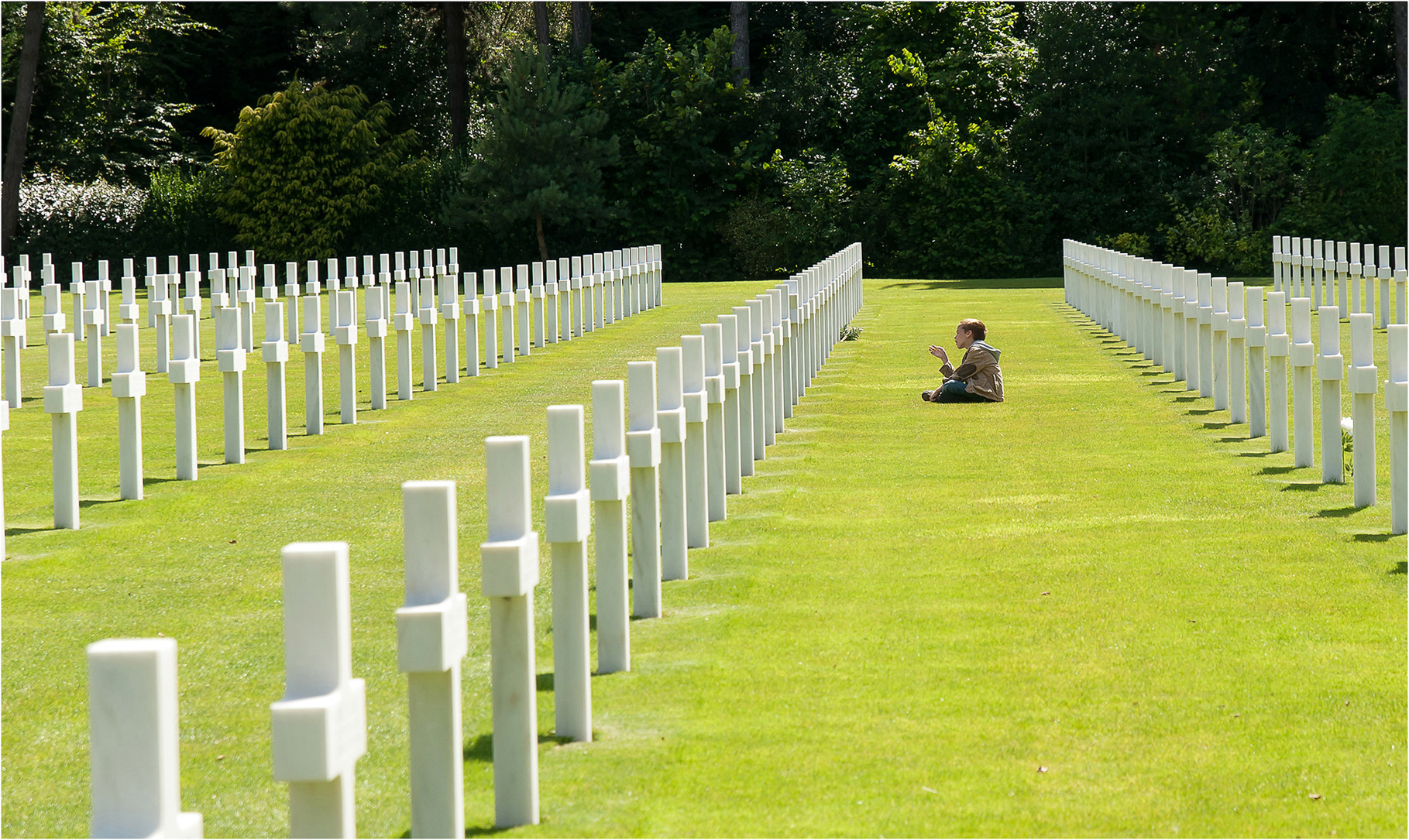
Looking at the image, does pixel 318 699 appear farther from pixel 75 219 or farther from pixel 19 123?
pixel 75 219

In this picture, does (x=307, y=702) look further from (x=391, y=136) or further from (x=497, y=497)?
(x=391, y=136)

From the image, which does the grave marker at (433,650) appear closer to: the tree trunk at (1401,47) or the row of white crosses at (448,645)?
the row of white crosses at (448,645)

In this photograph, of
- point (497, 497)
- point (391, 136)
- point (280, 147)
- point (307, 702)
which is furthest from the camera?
point (391, 136)

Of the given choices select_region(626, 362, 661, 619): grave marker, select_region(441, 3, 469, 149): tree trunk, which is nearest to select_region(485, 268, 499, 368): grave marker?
select_region(626, 362, 661, 619): grave marker

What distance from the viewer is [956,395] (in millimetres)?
15273

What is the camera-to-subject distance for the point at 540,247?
47.7 m

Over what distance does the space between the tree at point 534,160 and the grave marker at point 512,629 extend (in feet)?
137

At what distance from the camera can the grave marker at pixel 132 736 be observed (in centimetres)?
256

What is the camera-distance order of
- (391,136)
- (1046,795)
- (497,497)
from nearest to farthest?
1. (497,497)
2. (1046,795)
3. (391,136)

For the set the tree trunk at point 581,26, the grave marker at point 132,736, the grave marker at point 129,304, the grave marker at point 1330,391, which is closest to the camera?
the grave marker at point 132,736

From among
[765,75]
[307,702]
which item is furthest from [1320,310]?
[765,75]

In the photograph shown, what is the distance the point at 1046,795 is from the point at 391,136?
160 ft

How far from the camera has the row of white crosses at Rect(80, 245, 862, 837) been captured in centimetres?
261

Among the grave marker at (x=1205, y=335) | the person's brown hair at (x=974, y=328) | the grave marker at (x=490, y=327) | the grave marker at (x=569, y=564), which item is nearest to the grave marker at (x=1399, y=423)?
the grave marker at (x=569, y=564)
